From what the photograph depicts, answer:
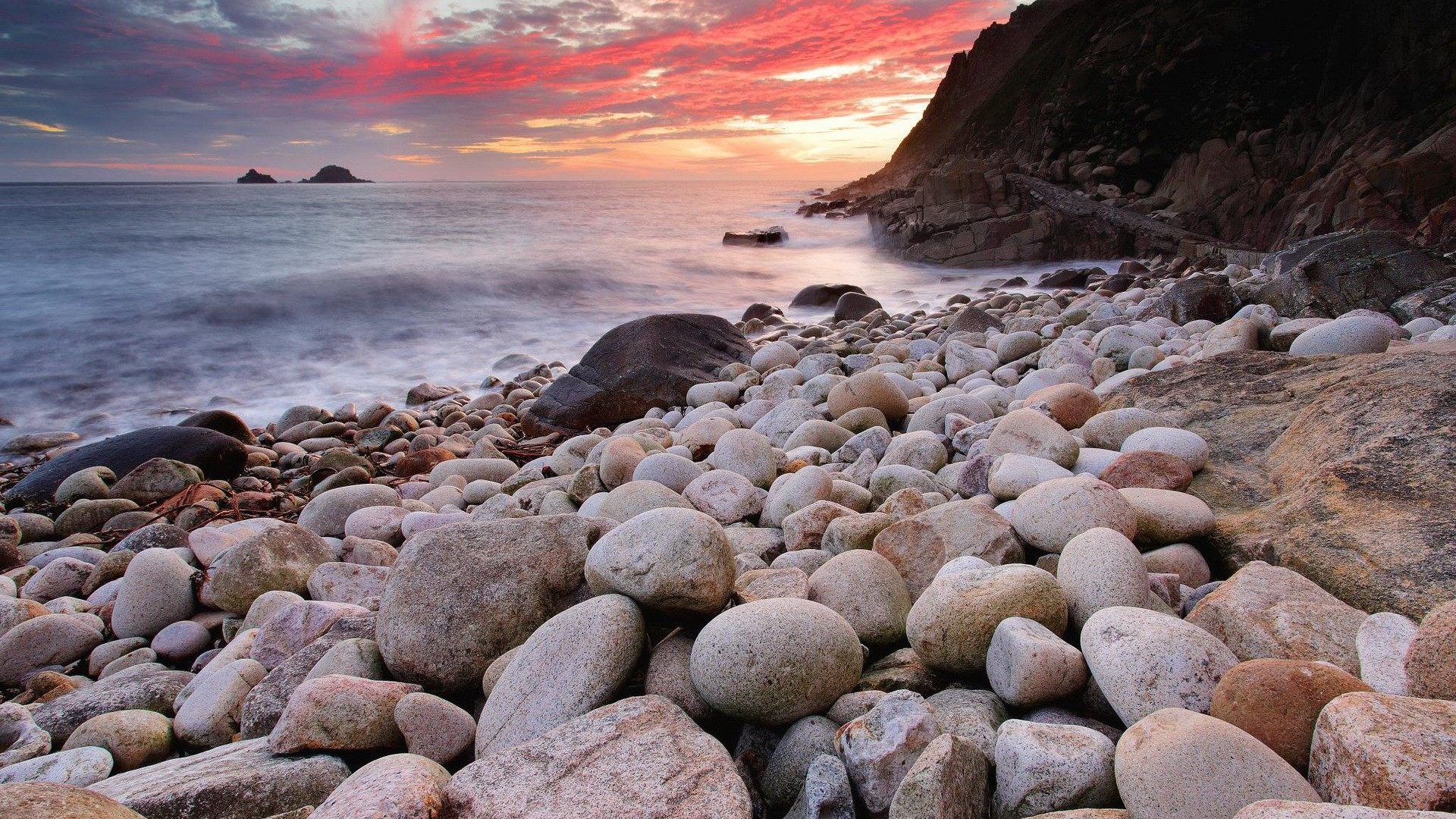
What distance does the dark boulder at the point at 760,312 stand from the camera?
1174 cm

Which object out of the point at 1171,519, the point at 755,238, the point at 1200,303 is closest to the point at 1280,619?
the point at 1171,519

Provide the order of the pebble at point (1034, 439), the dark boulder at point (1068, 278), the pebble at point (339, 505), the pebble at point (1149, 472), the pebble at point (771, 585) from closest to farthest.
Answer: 1. the pebble at point (771, 585)
2. the pebble at point (1149, 472)
3. the pebble at point (1034, 439)
4. the pebble at point (339, 505)
5. the dark boulder at point (1068, 278)

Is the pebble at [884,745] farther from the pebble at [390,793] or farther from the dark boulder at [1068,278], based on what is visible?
the dark boulder at [1068,278]

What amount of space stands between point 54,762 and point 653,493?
66.0 inches

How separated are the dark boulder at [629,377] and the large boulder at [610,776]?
4740mm

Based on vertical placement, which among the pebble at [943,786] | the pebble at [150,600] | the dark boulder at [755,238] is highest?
the dark boulder at [755,238]

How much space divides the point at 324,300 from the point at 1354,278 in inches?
517

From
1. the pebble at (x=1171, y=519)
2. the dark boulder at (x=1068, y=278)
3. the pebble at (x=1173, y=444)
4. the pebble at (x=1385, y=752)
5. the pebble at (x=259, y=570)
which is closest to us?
the pebble at (x=1385, y=752)

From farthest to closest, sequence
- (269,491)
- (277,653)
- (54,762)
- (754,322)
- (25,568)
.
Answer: (754,322) → (269,491) → (25,568) → (277,653) → (54,762)

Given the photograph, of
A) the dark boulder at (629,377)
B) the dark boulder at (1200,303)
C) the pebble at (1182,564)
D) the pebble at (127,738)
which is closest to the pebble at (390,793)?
the pebble at (127,738)

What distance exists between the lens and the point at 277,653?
2189 millimetres

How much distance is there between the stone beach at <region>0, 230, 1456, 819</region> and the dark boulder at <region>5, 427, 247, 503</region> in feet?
4.65

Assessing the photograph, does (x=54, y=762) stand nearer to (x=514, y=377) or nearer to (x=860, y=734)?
(x=860, y=734)

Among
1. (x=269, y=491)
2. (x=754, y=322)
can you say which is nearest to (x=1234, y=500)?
(x=269, y=491)
